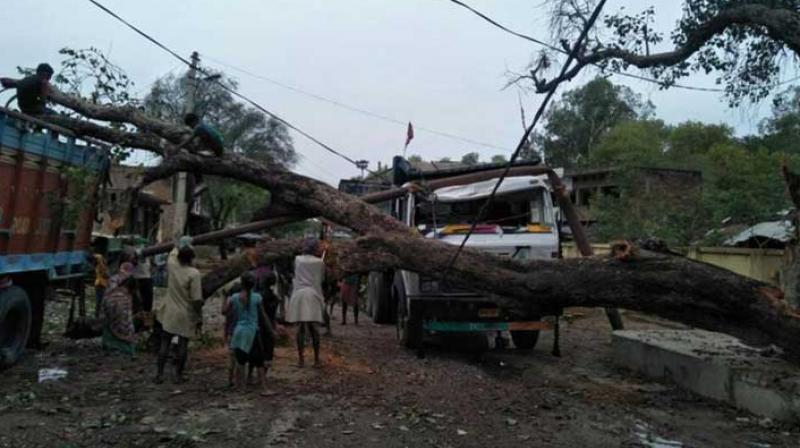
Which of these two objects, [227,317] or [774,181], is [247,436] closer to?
[227,317]

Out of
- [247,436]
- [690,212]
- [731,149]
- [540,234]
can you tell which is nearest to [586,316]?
[690,212]

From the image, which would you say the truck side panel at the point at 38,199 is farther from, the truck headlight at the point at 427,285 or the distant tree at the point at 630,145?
the distant tree at the point at 630,145

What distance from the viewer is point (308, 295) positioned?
8.57 metres

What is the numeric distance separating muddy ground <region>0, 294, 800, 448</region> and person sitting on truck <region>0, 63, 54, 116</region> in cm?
302

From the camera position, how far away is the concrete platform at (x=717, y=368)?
6875 mm

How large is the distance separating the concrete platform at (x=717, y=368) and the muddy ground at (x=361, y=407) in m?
0.16

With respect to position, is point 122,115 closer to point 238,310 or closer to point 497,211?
point 238,310

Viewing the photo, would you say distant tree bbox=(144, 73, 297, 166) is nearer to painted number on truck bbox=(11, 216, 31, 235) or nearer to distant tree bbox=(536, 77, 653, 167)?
distant tree bbox=(536, 77, 653, 167)

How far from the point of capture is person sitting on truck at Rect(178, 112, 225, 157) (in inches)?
354

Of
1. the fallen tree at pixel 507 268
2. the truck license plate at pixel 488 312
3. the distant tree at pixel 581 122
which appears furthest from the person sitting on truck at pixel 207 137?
the distant tree at pixel 581 122

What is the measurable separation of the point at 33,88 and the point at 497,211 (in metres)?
6.69

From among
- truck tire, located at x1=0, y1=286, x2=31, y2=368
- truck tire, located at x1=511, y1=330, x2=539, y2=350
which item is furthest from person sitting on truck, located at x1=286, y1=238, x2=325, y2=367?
truck tire, located at x1=511, y1=330, x2=539, y2=350

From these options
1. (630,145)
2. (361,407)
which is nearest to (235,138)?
(630,145)

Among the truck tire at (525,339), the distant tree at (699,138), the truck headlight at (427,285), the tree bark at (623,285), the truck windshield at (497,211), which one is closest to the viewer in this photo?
the tree bark at (623,285)
